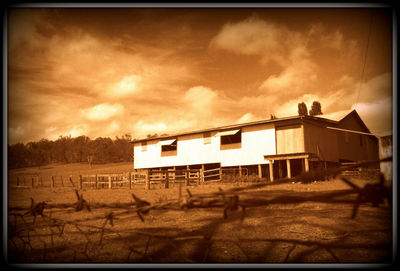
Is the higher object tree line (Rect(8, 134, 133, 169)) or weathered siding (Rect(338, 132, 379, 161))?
tree line (Rect(8, 134, 133, 169))

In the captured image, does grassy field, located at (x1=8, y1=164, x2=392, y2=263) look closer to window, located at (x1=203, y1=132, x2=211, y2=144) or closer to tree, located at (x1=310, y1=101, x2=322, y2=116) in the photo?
window, located at (x1=203, y1=132, x2=211, y2=144)

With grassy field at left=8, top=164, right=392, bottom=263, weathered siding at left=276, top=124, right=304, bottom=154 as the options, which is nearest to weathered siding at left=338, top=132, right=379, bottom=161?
weathered siding at left=276, top=124, right=304, bottom=154

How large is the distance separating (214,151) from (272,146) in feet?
17.5

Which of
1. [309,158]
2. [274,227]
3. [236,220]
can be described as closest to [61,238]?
[236,220]

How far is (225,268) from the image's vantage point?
2.17 metres

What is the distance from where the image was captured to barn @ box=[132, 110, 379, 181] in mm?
20250

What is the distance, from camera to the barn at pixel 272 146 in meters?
20.2

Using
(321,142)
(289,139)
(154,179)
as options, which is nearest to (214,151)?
(154,179)

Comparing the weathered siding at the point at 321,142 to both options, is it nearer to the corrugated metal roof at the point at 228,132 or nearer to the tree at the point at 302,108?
the corrugated metal roof at the point at 228,132

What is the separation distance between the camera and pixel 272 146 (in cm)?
2112

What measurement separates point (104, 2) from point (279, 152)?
1974 cm

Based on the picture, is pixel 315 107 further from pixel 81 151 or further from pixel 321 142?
pixel 81 151

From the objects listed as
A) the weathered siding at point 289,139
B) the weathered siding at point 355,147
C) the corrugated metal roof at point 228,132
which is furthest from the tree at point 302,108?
the weathered siding at point 289,139

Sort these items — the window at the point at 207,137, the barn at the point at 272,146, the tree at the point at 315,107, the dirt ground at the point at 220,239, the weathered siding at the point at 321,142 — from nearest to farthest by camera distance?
the dirt ground at the point at 220,239 < the barn at the point at 272,146 < the weathered siding at the point at 321,142 < the window at the point at 207,137 < the tree at the point at 315,107
